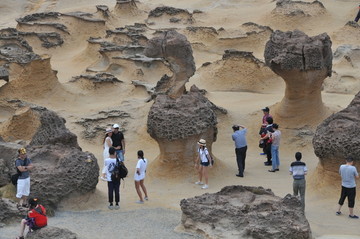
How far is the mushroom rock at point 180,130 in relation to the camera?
12164 mm

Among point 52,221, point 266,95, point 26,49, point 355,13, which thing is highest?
point 355,13

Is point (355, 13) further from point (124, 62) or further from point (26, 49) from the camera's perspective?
point (26, 49)

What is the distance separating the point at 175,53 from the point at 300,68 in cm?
262

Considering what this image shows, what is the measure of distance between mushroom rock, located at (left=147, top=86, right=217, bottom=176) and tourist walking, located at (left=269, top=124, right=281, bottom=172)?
1046mm

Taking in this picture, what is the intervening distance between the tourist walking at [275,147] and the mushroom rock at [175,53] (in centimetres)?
335

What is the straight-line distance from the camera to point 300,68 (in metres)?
14.3

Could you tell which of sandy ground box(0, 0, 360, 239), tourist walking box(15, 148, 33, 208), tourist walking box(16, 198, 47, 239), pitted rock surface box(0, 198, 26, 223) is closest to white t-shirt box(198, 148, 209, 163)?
sandy ground box(0, 0, 360, 239)

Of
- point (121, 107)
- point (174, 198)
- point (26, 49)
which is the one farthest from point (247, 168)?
point (26, 49)

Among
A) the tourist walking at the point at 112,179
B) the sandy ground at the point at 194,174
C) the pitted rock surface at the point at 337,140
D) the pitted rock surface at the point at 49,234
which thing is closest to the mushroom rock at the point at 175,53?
the sandy ground at the point at 194,174

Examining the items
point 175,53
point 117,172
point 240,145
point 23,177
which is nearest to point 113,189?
point 117,172

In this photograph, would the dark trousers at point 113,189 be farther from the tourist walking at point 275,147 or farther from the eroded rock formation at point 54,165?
the tourist walking at point 275,147

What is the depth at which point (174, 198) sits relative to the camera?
11055 millimetres

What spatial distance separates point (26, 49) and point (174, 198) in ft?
39.7

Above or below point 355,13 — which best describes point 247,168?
below
